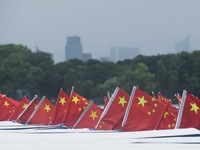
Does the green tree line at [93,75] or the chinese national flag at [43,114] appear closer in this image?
the chinese national flag at [43,114]

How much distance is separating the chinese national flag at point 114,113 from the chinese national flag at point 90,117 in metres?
2.55

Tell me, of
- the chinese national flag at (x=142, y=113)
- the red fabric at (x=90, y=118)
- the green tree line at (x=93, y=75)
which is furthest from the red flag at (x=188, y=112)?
the green tree line at (x=93, y=75)

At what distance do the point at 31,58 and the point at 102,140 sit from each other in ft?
355

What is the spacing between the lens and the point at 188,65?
113 metres

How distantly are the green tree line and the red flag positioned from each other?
8160 centimetres

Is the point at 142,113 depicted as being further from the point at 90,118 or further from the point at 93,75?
the point at 93,75

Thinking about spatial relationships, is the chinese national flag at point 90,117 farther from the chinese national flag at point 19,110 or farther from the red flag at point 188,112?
the red flag at point 188,112

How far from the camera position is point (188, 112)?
21.8m

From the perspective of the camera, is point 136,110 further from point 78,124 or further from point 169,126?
point 78,124

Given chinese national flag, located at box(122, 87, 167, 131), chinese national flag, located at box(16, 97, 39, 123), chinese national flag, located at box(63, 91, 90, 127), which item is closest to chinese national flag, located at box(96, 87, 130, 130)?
chinese national flag, located at box(122, 87, 167, 131)

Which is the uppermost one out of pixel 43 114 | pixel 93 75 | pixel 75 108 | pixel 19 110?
pixel 75 108

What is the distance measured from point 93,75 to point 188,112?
3872 inches

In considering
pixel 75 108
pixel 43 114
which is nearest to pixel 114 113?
pixel 75 108

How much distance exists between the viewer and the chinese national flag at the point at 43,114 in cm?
3653
